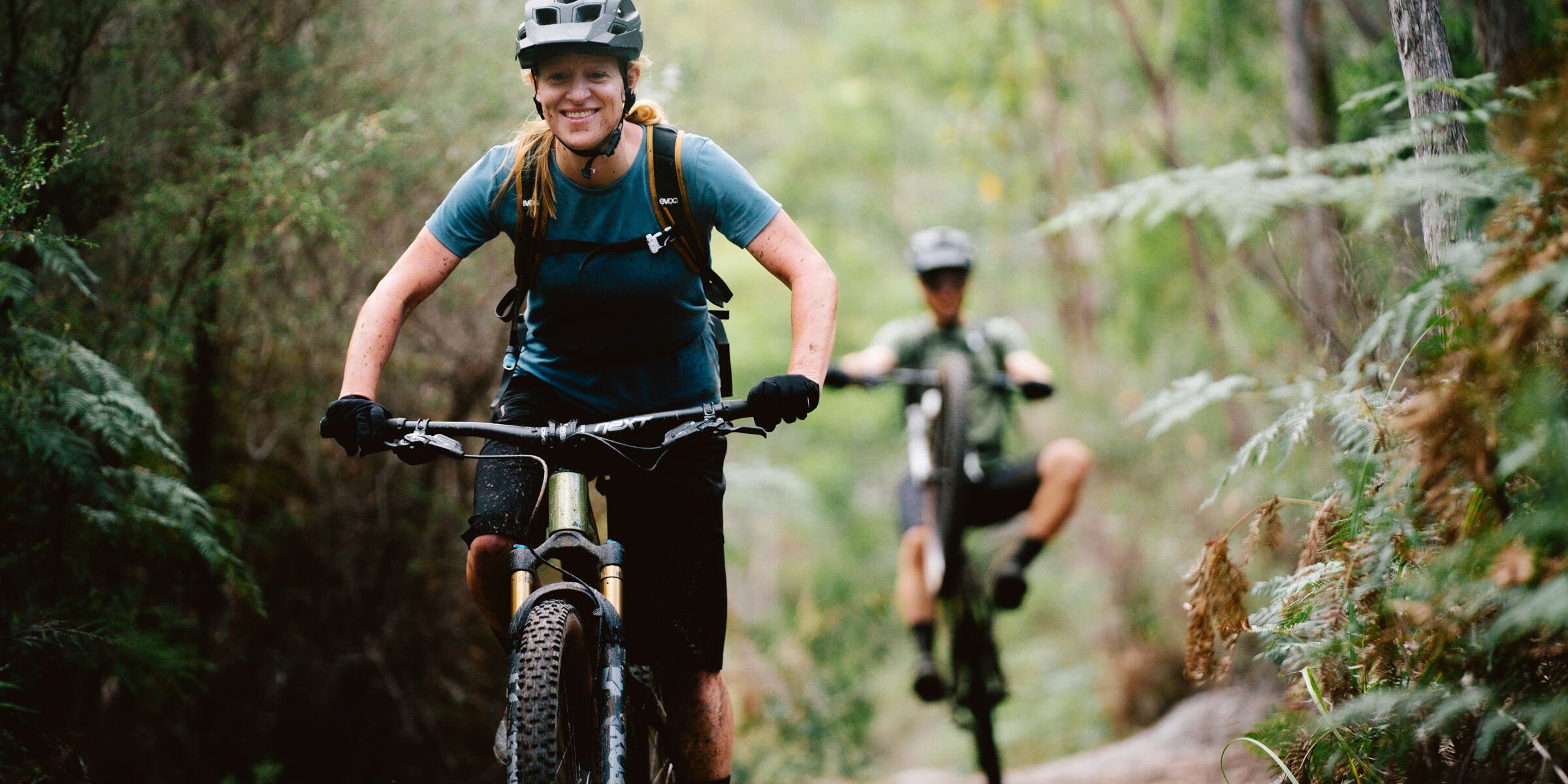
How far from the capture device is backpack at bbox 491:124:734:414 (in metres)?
3.18

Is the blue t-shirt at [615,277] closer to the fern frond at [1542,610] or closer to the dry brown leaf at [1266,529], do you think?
the dry brown leaf at [1266,529]

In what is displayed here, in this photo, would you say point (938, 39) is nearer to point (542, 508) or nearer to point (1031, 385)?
point (1031, 385)

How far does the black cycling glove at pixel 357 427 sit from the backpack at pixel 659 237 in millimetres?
528

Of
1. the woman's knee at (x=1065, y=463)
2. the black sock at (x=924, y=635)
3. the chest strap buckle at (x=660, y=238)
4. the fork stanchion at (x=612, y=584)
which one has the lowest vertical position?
the black sock at (x=924, y=635)

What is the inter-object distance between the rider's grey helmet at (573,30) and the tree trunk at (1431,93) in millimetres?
2276

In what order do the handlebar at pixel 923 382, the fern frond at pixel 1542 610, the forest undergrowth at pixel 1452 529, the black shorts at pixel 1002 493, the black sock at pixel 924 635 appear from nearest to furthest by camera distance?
1. the fern frond at pixel 1542 610
2. the forest undergrowth at pixel 1452 529
3. the handlebar at pixel 923 382
4. the black sock at pixel 924 635
5. the black shorts at pixel 1002 493

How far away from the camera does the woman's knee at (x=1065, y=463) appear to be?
591cm

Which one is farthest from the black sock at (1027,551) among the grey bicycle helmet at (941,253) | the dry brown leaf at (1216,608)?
the dry brown leaf at (1216,608)

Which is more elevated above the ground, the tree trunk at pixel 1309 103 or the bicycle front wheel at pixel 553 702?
the tree trunk at pixel 1309 103

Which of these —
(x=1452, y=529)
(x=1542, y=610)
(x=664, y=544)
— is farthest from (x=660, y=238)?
(x=1542, y=610)

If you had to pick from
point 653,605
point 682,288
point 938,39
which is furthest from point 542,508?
point 938,39

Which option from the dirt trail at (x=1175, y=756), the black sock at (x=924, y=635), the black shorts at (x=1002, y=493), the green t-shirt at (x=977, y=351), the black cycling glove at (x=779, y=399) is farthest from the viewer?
the green t-shirt at (x=977, y=351)

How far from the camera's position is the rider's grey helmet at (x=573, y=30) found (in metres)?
3.08

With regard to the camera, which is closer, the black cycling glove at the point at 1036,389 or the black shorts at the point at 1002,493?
the black cycling glove at the point at 1036,389
